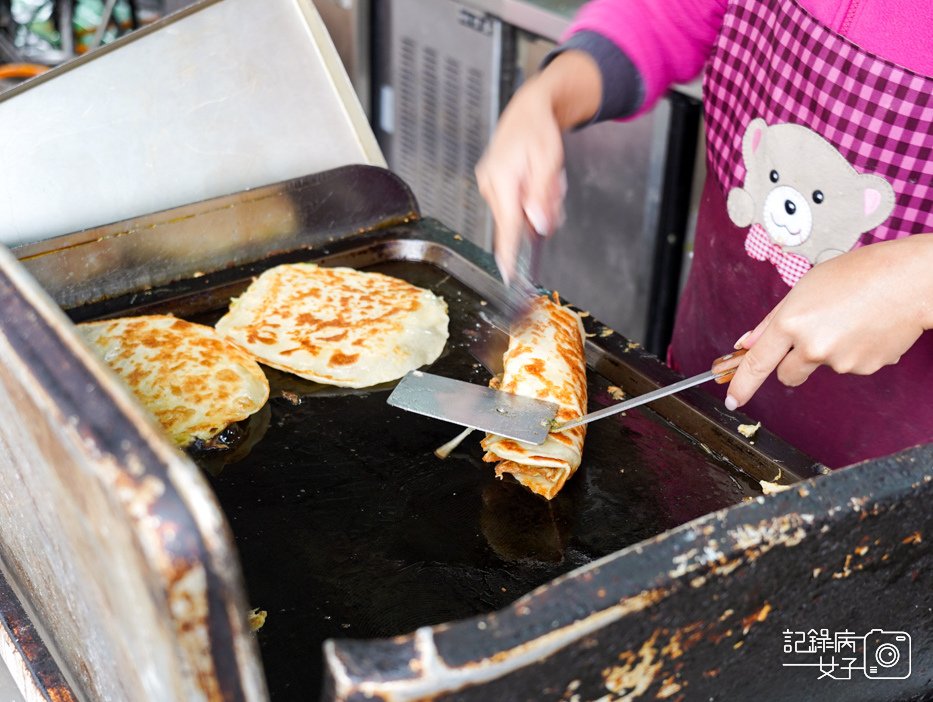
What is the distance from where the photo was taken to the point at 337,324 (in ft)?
7.22

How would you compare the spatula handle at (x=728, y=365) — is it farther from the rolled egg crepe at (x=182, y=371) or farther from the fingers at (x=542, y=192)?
the rolled egg crepe at (x=182, y=371)

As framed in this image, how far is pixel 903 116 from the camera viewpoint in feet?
5.35

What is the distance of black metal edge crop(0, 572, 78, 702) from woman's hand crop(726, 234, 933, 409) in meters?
1.13

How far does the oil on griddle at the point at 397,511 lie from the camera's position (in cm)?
151

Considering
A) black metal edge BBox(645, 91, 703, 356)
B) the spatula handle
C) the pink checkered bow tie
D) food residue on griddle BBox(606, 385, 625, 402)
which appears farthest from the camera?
black metal edge BBox(645, 91, 703, 356)

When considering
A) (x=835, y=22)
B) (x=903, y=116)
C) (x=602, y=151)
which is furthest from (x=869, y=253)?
(x=602, y=151)

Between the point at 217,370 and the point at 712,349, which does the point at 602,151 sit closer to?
the point at 712,349

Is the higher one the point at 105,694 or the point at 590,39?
the point at 590,39

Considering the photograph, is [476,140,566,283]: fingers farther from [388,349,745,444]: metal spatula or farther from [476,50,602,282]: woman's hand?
[388,349,745,444]: metal spatula

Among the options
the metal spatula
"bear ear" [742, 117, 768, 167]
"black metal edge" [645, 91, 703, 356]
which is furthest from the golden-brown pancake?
"black metal edge" [645, 91, 703, 356]

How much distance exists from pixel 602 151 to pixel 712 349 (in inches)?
58.6

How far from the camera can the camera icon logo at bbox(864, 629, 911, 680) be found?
44.1 inches

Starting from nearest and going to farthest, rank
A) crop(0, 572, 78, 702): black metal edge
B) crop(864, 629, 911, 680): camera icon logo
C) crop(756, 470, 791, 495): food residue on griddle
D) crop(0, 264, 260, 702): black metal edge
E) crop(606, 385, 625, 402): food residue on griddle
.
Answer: crop(0, 264, 260, 702): black metal edge → crop(864, 629, 911, 680): camera icon logo → crop(0, 572, 78, 702): black metal edge → crop(756, 470, 791, 495): food residue on griddle → crop(606, 385, 625, 402): food residue on griddle

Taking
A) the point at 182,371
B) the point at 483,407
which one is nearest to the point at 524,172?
the point at 483,407
